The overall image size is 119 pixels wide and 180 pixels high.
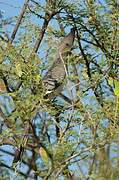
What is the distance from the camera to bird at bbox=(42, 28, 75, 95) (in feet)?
9.39

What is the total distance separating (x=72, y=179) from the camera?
2625 millimetres

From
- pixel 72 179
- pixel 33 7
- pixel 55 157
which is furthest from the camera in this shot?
pixel 33 7

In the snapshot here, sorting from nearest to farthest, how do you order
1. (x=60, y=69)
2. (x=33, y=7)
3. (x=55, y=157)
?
(x=55, y=157)
(x=60, y=69)
(x=33, y=7)

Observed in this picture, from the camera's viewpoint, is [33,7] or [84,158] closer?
[84,158]

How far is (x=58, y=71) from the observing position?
302 cm

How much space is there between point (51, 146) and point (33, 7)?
1138 mm

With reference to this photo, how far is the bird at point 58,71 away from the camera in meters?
2.86

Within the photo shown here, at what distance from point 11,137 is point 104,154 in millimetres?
496

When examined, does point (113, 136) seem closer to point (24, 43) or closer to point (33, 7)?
point (24, 43)

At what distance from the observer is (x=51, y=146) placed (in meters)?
2.47

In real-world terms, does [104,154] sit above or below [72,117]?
below

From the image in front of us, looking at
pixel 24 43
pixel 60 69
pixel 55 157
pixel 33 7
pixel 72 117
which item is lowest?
pixel 55 157

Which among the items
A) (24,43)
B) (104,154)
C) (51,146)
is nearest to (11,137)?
(51,146)

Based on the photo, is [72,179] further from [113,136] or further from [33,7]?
[33,7]
